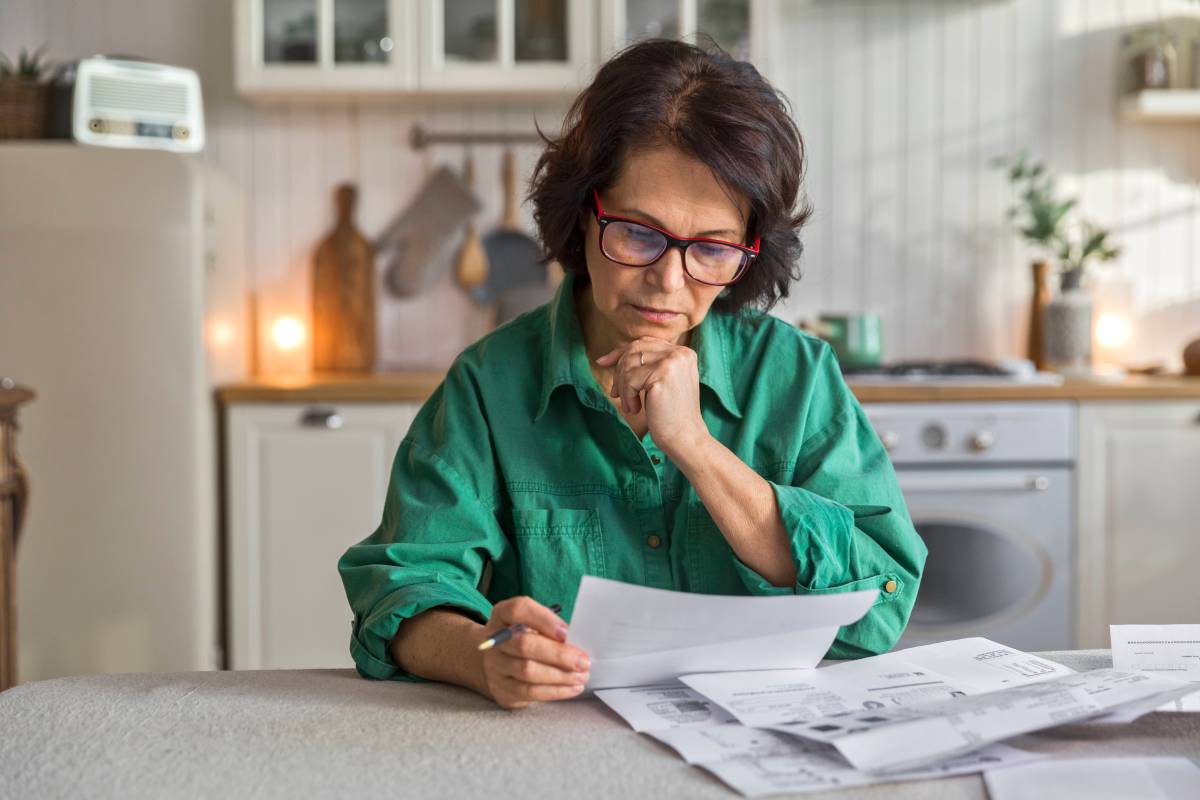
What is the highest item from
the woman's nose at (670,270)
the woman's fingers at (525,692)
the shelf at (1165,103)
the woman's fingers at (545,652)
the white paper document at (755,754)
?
the shelf at (1165,103)

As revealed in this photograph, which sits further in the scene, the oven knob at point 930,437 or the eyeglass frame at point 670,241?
the oven knob at point 930,437

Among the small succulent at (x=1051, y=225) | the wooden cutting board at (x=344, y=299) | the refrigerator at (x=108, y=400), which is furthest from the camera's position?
the wooden cutting board at (x=344, y=299)

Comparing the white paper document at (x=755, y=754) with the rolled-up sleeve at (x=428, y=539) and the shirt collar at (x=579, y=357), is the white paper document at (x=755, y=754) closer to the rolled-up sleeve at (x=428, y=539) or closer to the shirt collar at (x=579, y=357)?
the rolled-up sleeve at (x=428, y=539)

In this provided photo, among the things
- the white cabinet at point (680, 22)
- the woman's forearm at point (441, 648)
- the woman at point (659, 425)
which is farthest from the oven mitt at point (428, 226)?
the woman's forearm at point (441, 648)

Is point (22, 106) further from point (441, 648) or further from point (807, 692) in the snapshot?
point (807, 692)

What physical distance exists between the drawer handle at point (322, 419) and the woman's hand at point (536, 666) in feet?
6.30

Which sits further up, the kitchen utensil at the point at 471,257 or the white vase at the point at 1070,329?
the kitchen utensil at the point at 471,257

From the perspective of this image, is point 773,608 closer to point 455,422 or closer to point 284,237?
point 455,422

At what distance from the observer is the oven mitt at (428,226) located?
3.29 metres

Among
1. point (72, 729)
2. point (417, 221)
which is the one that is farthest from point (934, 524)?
point (72, 729)

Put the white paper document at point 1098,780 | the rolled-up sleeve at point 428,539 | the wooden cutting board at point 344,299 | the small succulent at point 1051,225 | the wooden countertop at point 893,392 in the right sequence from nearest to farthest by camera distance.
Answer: the white paper document at point 1098,780 < the rolled-up sleeve at point 428,539 < the wooden countertop at point 893,392 < the small succulent at point 1051,225 < the wooden cutting board at point 344,299

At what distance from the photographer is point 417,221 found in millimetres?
3297

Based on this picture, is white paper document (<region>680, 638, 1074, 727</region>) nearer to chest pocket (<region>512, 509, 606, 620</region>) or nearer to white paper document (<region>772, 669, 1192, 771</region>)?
white paper document (<region>772, 669, 1192, 771</region>)

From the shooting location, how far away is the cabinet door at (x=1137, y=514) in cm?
274
